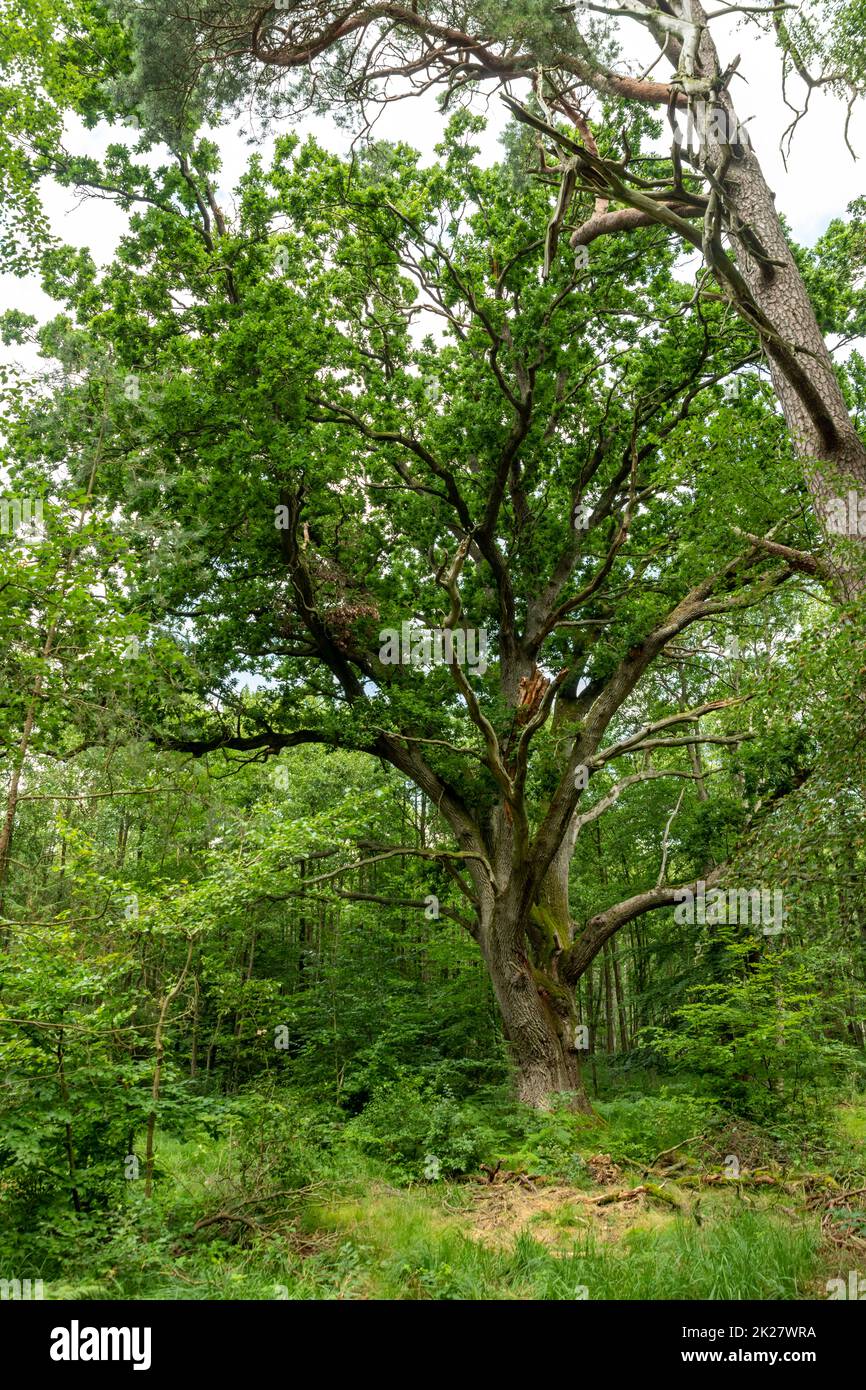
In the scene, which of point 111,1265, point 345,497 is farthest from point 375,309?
point 111,1265

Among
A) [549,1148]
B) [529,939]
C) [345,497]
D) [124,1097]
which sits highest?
[345,497]


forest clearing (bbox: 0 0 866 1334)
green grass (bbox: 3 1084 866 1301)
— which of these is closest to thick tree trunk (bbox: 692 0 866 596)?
forest clearing (bbox: 0 0 866 1334)

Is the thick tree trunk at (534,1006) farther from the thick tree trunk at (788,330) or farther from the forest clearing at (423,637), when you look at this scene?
the thick tree trunk at (788,330)

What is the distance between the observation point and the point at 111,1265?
15.1 ft

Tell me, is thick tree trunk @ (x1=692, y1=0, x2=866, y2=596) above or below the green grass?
above

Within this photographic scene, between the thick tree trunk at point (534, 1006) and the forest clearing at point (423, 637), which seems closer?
the forest clearing at point (423, 637)

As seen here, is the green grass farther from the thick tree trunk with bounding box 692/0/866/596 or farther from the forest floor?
the thick tree trunk with bounding box 692/0/866/596

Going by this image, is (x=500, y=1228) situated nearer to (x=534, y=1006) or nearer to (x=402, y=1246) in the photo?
(x=402, y=1246)

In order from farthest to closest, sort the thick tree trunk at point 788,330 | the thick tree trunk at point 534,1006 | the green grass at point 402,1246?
the thick tree trunk at point 534,1006
the thick tree trunk at point 788,330
the green grass at point 402,1246

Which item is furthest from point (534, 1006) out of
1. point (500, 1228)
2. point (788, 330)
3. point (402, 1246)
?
point (788, 330)

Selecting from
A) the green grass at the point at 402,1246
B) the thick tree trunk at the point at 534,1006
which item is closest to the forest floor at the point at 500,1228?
the green grass at the point at 402,1246

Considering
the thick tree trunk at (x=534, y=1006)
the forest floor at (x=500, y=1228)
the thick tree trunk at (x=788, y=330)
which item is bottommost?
the forest floor at (x=500, y=1228)
